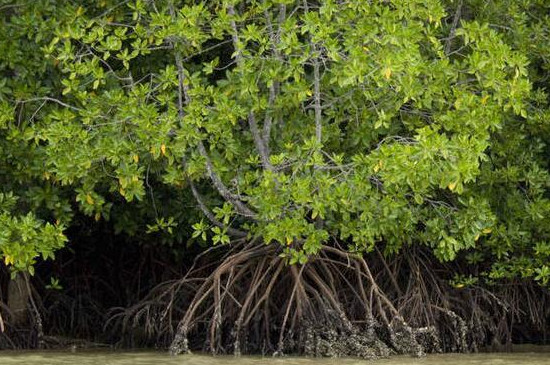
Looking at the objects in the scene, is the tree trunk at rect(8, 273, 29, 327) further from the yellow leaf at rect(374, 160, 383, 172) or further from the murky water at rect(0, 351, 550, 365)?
the yellow leaf at rect(374, 160, 383, 172)

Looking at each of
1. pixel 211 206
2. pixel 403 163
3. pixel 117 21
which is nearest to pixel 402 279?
pixel 211 206

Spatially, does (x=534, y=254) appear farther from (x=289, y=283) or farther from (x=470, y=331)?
(x=289, y=283)

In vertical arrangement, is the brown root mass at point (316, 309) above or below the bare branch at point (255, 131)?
below

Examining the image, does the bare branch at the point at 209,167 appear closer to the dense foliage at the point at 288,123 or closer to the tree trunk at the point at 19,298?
the dense foliage at the point at 288,123

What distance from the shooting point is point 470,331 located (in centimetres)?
955

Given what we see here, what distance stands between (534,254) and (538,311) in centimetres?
97

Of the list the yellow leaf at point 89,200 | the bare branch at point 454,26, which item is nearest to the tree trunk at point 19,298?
the yellow leaf at point 89,200

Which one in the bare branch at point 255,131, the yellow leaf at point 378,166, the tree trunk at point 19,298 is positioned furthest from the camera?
the tree trunk at point 19,298

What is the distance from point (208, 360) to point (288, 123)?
5.51 feet

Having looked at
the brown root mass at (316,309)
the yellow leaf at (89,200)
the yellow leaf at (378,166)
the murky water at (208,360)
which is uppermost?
the yellow leaf at (378,166)

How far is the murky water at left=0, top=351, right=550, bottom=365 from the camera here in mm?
8117

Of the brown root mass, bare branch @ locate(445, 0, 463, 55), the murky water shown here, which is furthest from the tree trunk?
bare branch @ locate(445, 0, 463, 55)

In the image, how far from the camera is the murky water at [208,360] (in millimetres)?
8117

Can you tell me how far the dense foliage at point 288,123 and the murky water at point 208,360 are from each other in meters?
0.65
